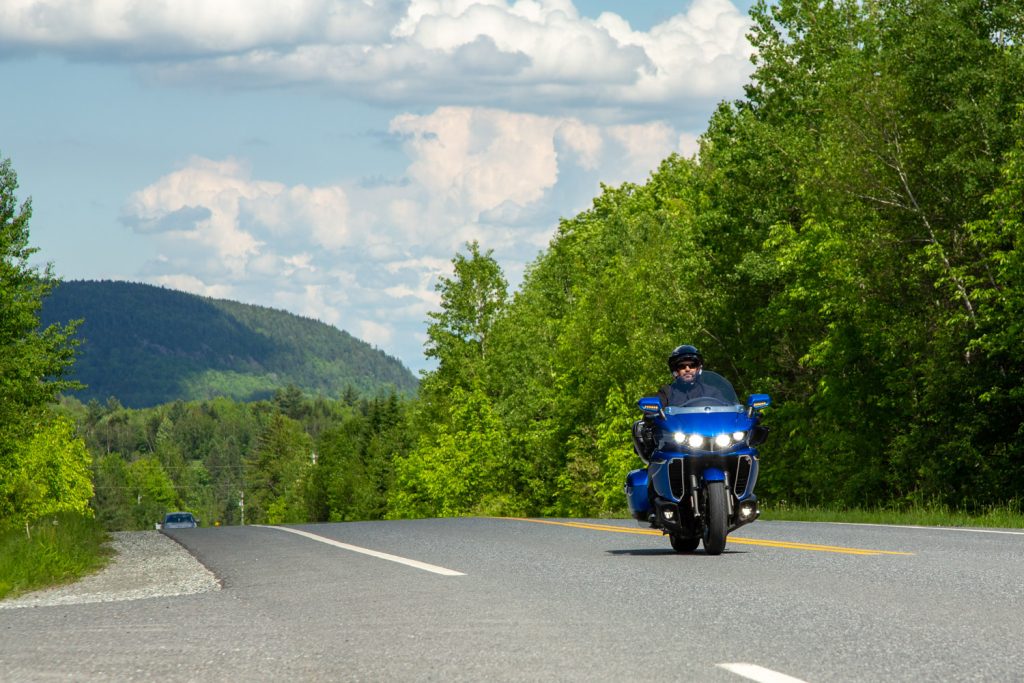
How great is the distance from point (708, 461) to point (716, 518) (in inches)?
20.6

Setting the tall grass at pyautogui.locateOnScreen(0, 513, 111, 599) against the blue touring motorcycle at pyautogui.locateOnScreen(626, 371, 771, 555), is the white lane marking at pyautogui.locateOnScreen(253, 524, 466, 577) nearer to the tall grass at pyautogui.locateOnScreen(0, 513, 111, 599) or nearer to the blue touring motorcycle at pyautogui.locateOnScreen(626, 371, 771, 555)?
the blue touring motorcycle at pyautogui.locateOnScreen(626, 371, 771, 555)

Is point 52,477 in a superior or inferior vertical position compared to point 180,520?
superior

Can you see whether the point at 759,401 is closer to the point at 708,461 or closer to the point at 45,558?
the point at 708,461

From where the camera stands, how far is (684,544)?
12656 millimetres

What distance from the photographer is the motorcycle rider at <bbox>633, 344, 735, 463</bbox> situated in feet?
39.9

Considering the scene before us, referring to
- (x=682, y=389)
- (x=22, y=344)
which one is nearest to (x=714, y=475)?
(x=682, y=389)

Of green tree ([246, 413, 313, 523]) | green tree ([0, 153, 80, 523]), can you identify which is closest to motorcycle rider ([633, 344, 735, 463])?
green tree ([0, 153, 80, 523])

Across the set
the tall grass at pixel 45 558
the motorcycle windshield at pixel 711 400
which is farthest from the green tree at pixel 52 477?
the motorcycle windshield at pixel 711 400

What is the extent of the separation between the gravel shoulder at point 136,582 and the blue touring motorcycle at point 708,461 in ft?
13.2

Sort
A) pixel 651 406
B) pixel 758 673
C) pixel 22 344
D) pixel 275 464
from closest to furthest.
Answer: pixel 758 673 → pixel 651 406 → pixel 22 344 → pixel 275 464

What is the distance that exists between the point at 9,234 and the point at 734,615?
32034 millimetres

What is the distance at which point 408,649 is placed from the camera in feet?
23.0

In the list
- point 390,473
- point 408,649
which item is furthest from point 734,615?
point 390,473

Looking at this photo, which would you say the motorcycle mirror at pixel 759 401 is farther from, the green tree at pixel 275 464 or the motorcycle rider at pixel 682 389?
the green tree at pixel 275 464
